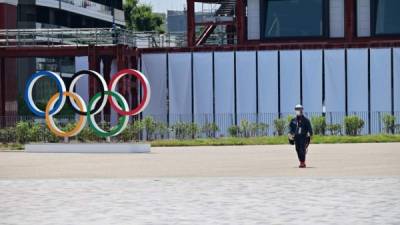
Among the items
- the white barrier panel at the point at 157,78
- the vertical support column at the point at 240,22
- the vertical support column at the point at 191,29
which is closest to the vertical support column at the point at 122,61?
the white barrier panel at the point at 157,78

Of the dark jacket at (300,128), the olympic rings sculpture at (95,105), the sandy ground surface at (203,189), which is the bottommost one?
the sandy ground surface at (203,189)

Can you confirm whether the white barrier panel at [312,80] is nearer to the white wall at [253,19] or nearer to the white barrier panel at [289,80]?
the white barrier panel at [289,80]

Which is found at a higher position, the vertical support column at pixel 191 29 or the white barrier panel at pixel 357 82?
the vertical support column at pixel 191 29

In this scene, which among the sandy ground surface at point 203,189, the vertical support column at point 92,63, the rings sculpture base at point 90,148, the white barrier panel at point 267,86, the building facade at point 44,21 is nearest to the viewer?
the sandy ground surface at point 203,189

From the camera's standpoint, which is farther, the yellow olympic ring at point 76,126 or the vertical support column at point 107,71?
the vertical support column at point 107,71

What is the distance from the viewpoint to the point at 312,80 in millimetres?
59469

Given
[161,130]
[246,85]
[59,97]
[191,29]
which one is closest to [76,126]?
[59,97]

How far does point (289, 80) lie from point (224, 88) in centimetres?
394

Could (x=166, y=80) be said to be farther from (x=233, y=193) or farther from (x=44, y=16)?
(x=233, y=193)

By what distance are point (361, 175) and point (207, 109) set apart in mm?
34089

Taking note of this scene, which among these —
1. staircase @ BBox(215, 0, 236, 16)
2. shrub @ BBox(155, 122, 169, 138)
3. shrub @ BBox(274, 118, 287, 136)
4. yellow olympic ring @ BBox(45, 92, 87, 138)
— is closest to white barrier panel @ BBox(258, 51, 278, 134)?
shrub @ BBox(274, 118, 287, 136)

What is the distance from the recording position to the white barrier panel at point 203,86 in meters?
60.7

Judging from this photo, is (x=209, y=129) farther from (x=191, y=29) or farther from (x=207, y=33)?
(x=207, y=33)

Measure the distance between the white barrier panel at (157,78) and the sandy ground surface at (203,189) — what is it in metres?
21.9
